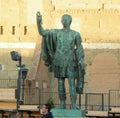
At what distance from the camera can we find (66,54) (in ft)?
45.3

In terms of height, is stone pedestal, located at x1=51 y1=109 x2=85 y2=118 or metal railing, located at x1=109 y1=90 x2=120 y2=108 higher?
stone pedestal, located at x1=51 y1=109 x2=85 y2=118

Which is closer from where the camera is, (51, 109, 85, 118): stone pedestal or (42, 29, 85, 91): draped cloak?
(51, 109, 85, 118): stone pedestal

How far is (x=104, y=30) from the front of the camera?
45062 millimetres

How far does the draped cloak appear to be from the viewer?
45.2ft

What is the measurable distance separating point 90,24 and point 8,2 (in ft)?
21.4

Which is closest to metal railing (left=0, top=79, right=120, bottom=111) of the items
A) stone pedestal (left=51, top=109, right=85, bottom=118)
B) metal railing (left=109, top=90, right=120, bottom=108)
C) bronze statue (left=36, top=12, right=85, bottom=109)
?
metal railing (left=109, top=90, right=120, bottom=108)

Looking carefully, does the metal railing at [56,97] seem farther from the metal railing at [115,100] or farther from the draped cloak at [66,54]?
the draped cloak at [66,54]

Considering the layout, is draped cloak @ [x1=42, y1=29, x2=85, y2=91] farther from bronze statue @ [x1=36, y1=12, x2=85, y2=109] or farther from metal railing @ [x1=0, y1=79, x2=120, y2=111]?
metal railing @ [x1=0, y1=79, x2=120, y2=111]

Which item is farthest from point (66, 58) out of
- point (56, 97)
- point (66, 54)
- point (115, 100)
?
point (115, 100)

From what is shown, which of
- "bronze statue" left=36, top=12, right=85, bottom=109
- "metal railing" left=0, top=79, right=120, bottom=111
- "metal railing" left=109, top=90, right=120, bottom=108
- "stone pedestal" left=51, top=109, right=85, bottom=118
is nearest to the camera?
"stone pedestal" left=51, top=109, right=85, bottom=118

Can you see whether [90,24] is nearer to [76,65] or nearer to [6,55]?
[6,55]

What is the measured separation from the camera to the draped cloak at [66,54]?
1379cm

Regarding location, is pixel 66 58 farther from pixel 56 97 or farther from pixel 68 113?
pixel 56 97

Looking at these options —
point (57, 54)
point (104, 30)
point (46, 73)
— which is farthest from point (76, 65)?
point (104, 30)
